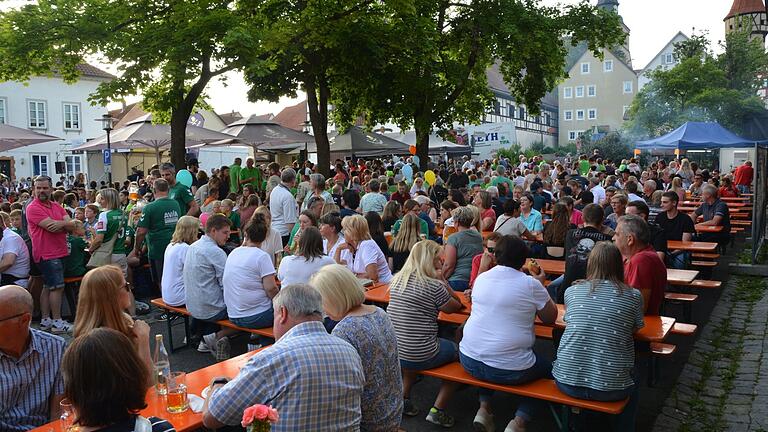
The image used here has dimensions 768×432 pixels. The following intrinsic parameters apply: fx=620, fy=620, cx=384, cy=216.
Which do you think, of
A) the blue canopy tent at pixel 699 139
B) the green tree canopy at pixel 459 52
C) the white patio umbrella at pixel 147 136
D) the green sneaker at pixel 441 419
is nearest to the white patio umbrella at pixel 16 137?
the white patio umbrella at pixel 147 136

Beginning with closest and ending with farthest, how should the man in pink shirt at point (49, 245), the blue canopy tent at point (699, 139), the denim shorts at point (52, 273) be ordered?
the man in pink shirt at point (49, 245) → the denim shorts at point (52, 273) → the blue canopy tent at point (699, 139)

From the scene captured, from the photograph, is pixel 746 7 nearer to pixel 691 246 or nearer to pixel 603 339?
pixel 691 246

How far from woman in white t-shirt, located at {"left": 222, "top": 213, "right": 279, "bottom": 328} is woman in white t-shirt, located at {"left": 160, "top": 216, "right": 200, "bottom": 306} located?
1.07 metres

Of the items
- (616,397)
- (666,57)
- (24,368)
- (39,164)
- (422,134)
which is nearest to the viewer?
(24,368)

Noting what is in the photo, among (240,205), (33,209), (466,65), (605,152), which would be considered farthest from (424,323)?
(605,152)

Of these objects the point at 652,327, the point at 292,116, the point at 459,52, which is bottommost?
the point at 652,327

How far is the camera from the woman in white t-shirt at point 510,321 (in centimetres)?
422

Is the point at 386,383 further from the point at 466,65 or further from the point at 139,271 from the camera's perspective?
the point at 466,65

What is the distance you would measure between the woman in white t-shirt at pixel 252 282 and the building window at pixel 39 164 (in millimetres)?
37280

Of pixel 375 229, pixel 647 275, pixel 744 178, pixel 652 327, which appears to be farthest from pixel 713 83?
pixel 652 327

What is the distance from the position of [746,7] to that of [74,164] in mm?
61501

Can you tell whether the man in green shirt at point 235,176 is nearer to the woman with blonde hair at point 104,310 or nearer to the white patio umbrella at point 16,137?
the white patio umbrella at point 16,137

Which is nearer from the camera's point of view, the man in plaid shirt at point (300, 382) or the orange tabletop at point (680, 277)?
the man in plaid shirt at point (300, 382)

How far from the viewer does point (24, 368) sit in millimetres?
3105
